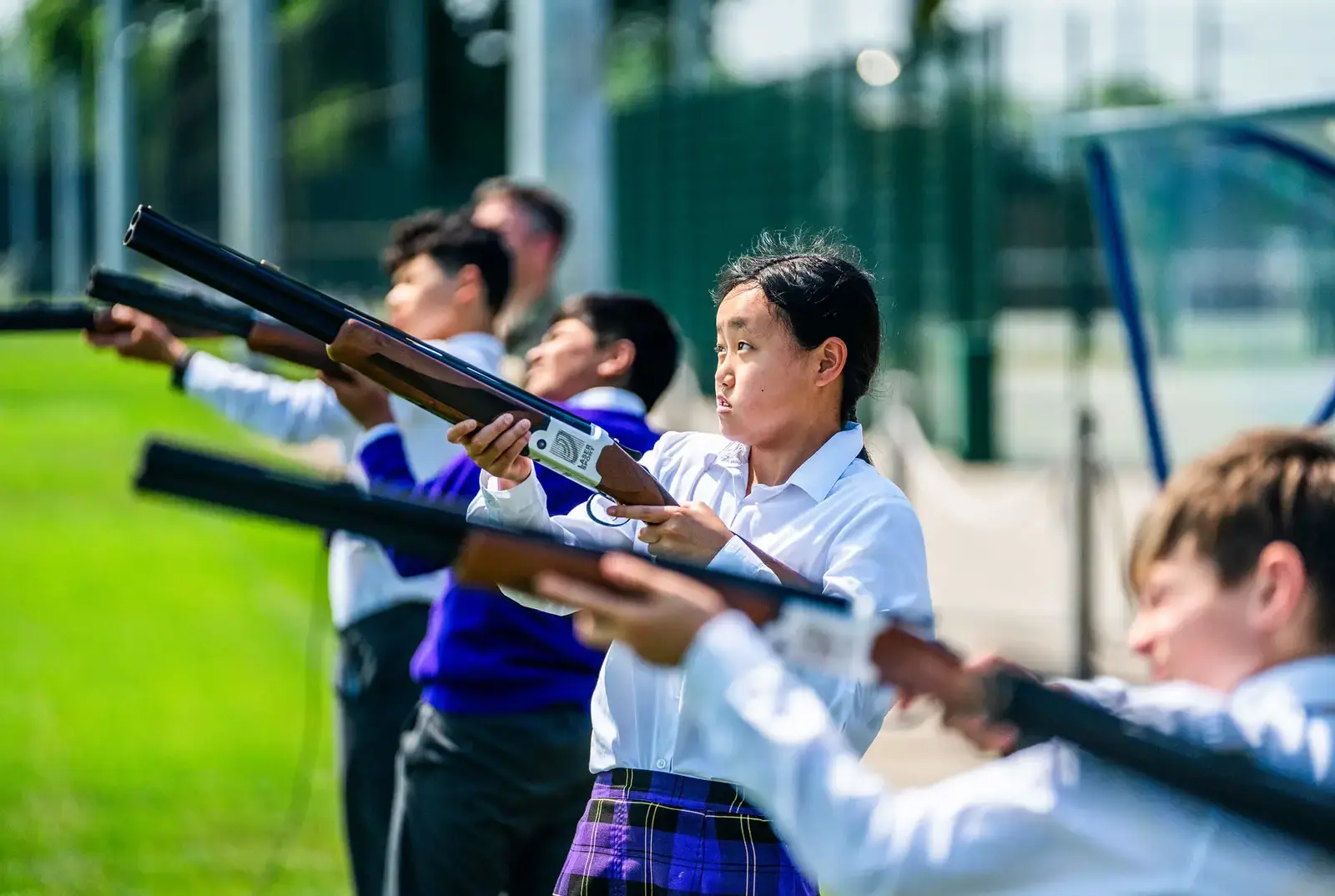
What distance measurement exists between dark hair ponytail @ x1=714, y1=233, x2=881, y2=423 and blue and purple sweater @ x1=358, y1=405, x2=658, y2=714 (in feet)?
2.71

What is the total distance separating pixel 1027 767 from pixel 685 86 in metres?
19.4

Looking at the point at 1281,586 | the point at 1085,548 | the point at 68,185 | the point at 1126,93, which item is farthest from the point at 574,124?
the point at 68,185

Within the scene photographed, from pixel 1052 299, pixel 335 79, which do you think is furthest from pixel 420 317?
pixel 335 79

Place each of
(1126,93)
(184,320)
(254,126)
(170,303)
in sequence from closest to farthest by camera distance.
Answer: (170,303)
(184,320)
(1126,93)
(254,126)

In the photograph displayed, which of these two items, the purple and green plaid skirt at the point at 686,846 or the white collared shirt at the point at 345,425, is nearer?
the purple and green plaid skirt at the point at 686,846

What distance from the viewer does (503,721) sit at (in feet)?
13.9

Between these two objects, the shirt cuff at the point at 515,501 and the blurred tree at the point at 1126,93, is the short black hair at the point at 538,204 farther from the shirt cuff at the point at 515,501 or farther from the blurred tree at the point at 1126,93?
the blurred tree at the point at 1126,93

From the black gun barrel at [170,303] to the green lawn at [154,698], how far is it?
1.57 m

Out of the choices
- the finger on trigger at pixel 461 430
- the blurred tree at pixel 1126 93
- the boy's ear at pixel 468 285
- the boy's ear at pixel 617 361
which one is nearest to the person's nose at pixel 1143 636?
the finger on trigger at pixel 461 430

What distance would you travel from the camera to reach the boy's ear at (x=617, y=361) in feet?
14.3

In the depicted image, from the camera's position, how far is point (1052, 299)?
17641mm

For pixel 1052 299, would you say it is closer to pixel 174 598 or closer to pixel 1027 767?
pixel 174 598

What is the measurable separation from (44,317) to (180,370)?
0.72 m

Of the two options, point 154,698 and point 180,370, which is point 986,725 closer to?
point 180,370
